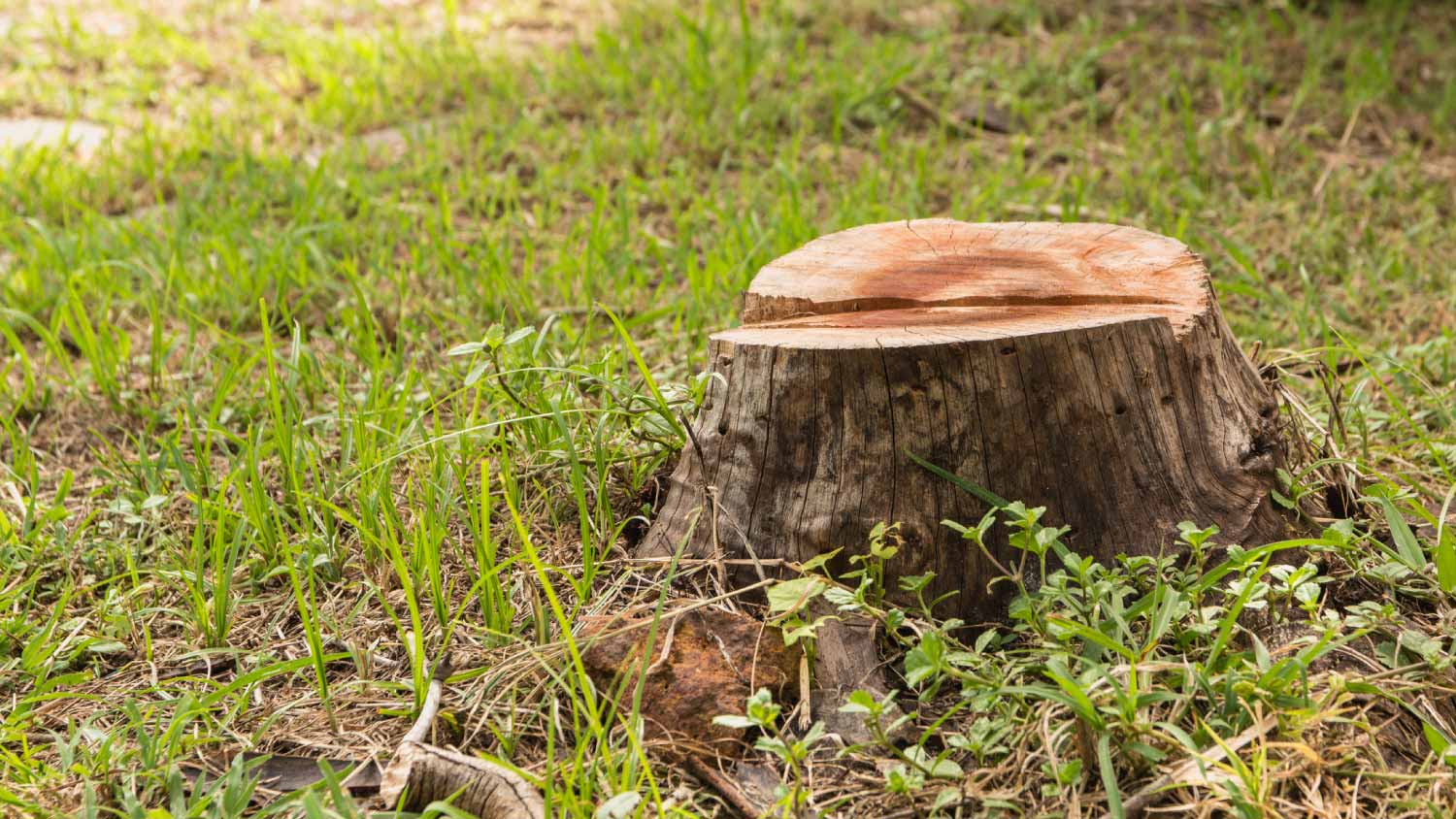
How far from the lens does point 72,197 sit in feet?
13.4

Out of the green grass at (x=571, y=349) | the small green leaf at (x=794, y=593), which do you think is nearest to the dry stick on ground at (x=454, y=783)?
the green grass at (x=571, y=349)

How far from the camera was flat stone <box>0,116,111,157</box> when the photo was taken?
4469 mm

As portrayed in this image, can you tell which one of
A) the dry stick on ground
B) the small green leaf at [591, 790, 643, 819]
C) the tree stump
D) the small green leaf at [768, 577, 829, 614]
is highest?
the tree stump

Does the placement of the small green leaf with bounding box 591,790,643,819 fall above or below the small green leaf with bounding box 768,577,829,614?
below

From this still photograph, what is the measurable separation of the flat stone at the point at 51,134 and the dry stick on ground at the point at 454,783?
365cm

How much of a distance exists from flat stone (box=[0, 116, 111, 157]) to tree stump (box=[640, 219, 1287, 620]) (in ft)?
11.6

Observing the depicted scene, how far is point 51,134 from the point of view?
4.71 meters

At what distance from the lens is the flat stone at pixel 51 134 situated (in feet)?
14.7

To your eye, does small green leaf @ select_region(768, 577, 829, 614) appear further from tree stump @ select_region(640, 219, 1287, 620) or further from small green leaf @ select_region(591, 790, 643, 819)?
small green leaf @ select_region(591, 790, 643, 819)

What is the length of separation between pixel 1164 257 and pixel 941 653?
913 millimetres

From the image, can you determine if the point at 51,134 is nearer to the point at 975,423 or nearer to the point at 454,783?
the point at 454,783

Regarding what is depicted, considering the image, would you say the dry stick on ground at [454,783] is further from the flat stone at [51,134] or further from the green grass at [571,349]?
the flat stone at [51,134]

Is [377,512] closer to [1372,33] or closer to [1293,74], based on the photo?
[1293,74]

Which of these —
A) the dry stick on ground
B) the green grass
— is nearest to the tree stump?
the green grass
